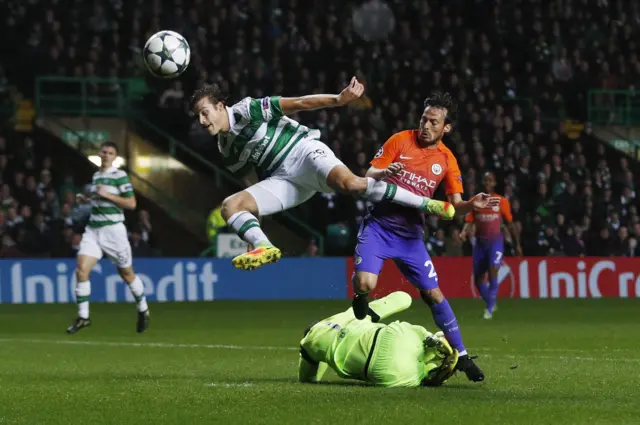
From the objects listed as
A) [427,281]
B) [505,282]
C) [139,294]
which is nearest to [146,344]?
[139,294]

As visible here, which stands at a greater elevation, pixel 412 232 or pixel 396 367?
pixel 412 232

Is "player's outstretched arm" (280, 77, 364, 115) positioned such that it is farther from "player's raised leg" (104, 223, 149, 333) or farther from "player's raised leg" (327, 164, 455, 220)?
"player's raised leg" (104, 223, 149, 333)

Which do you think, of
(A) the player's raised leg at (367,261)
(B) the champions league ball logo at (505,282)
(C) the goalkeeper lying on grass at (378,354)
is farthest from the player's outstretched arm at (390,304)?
(B) the champions league ball logo at (505,282)

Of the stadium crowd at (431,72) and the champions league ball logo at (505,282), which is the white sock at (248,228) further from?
the champions league ball logo at (505,282)

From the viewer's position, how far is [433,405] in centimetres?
798

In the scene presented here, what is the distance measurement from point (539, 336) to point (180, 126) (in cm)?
1436

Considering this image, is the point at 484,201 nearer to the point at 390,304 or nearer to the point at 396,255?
the point at 396,255

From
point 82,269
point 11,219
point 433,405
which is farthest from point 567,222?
point 433,405

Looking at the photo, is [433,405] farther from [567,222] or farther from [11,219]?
[567,222]

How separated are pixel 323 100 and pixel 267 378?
2.19 m

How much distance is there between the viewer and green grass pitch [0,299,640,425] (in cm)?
757

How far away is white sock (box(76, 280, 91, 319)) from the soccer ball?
17.7 ft

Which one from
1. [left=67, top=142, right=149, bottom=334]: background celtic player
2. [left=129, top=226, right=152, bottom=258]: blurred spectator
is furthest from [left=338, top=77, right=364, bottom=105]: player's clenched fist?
[left=129, top=226, right=152, bottom=258]: blurred spectator

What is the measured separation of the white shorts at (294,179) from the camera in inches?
392
